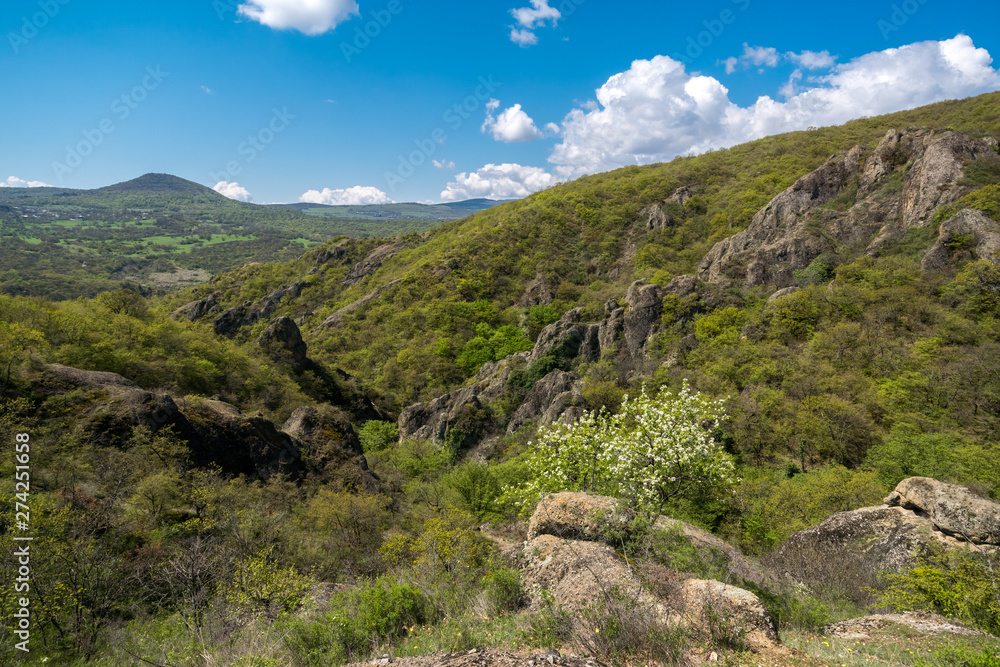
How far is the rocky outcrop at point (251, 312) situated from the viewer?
7544cm

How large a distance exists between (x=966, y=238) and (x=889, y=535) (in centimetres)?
3194

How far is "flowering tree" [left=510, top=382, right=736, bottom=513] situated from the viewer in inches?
506

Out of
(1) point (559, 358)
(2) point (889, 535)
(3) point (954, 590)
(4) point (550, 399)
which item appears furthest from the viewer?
(1) point (559, 358)

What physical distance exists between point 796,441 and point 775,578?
48.9 feet

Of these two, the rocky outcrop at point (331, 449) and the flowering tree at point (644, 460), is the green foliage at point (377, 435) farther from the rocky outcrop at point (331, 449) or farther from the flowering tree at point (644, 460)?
the flowering tree at point (644, 460)

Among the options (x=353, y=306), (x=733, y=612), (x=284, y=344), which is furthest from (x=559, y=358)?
(x=353, y=306)

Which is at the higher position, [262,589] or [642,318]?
[642,318]

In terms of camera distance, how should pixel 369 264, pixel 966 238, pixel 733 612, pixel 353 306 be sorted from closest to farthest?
pixel 733 612, pixel 966 238, pixel 353 306, pixel 369 264

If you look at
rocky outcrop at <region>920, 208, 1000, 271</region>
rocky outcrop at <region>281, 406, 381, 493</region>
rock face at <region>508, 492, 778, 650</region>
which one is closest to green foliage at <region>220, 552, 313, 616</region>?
rock face at <region>508, 492, 778, 650</region>

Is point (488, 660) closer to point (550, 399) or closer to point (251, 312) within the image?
point (550, 399)

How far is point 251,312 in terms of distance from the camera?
82.1 meters

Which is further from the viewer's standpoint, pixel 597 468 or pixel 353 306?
pixel 353 306

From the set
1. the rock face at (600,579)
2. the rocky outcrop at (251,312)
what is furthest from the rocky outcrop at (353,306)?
the rock face at (600,579)

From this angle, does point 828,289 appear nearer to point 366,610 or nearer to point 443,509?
point 443,509
